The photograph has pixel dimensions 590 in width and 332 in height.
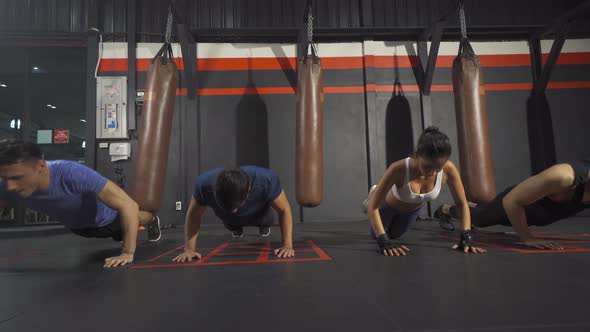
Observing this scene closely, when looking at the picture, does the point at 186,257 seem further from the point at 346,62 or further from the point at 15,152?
the point at 346,62

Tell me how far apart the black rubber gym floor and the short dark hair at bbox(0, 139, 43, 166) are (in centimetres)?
64

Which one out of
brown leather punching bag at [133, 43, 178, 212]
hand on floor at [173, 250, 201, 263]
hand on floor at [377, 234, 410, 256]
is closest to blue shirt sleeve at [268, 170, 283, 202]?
hand on floor at [173, 250, 201, 263]

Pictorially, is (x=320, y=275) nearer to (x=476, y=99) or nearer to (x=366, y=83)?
(x=476, y=99)

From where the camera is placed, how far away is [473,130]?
132 inches

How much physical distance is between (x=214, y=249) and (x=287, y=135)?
278 centimetres

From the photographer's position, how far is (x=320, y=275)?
1.66 metres

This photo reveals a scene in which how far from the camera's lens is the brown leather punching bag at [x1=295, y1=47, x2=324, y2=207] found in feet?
10.4

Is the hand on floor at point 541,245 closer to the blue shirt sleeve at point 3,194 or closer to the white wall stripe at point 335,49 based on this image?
the blue shirt sleeve at point 3,194

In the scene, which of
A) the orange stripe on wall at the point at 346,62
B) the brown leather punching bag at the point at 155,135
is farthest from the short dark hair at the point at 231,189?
the orange stripe on wall at the point at 346,62

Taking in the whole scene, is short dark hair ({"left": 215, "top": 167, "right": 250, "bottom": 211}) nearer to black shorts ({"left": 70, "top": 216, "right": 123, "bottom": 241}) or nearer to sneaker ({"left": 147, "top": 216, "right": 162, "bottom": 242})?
black shorts ({"left": 70, "top": 216, "right": 123, "bottom": 241})

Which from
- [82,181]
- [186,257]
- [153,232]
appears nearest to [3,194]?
[82,181]

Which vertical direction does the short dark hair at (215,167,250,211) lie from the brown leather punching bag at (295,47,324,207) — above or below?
below

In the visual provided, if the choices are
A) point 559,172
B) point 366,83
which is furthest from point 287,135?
point 559,172

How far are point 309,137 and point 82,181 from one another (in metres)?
1.97
